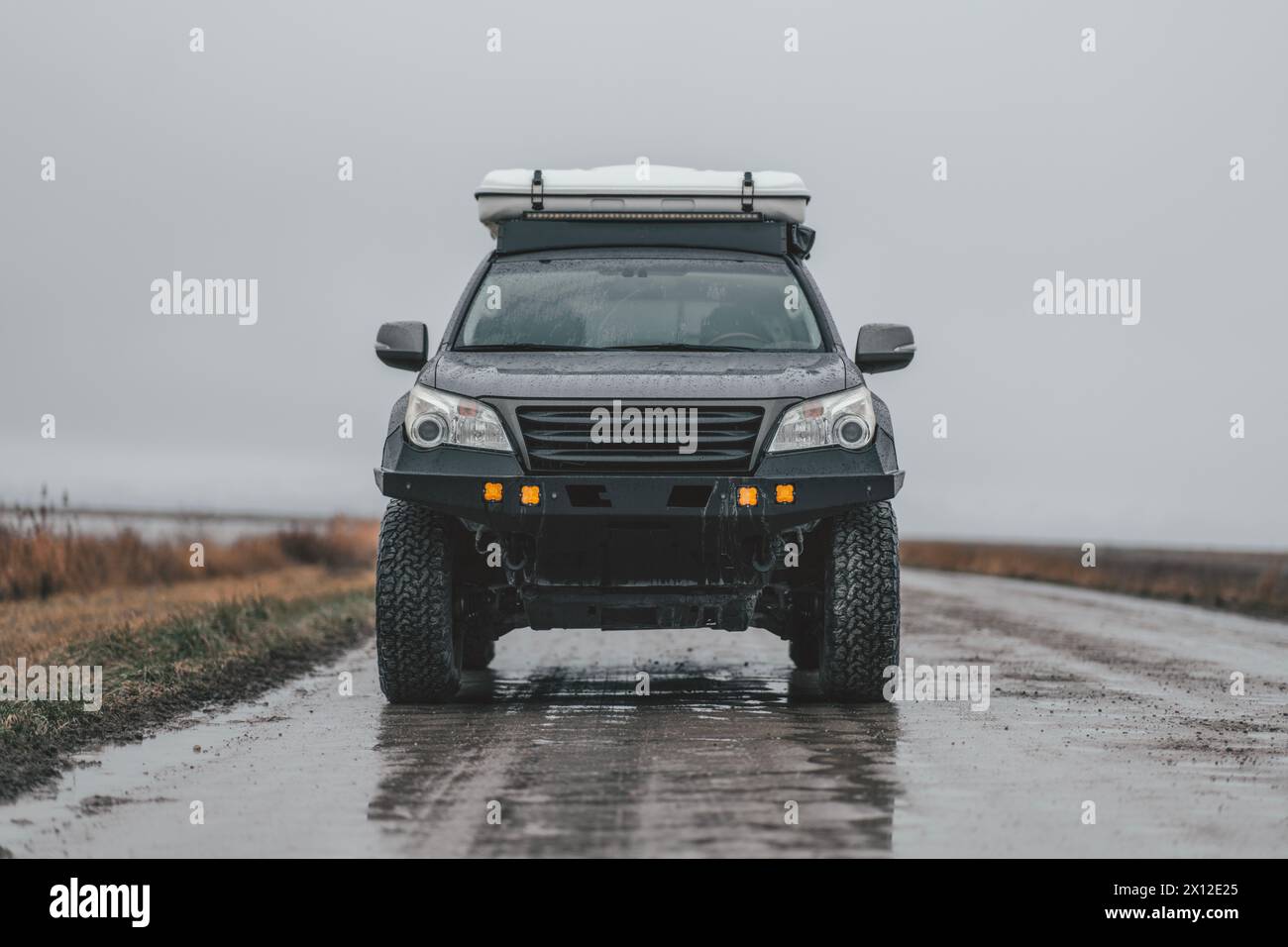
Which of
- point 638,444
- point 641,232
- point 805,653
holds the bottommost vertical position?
point 805,653

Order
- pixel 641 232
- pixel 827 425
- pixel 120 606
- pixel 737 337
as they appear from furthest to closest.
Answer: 1. pixel 120 606
2. pixel 641 232
3. pixel 737 337
4. pixel 827 425

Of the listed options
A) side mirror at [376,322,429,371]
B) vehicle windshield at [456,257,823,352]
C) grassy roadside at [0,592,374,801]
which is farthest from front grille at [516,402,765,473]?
grassy roadside at [0,592,374,801]

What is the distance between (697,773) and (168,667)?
16.7 ft

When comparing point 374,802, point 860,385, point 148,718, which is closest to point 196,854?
point 374,802

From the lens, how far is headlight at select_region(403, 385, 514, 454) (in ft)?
29.9

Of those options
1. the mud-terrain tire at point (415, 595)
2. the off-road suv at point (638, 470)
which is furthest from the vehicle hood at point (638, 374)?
the mud-terrain tire at point (415, 595)

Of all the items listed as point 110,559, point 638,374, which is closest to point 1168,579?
point 110,559

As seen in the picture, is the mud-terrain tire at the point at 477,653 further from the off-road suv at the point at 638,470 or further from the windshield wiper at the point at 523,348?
the windshield wiper at the point at 523,348

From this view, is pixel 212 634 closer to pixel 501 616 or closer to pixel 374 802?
pixel 501 616

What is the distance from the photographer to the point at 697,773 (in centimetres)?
725

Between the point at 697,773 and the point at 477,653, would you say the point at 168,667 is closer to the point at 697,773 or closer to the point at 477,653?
the point at 477,653

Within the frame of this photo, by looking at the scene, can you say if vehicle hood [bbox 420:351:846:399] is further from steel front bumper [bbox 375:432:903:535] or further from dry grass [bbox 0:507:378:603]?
dry grass [bbox 0:507:378:603]
